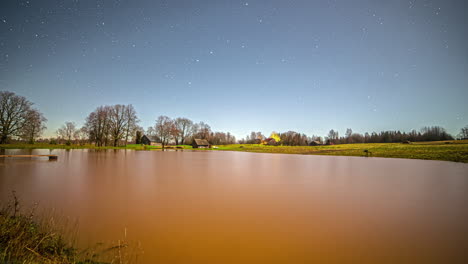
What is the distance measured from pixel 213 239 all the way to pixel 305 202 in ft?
11.5

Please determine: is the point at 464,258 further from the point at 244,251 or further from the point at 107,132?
the point at 107,132

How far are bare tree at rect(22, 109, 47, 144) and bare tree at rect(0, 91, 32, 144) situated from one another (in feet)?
1.27

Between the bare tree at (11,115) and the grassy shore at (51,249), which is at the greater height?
the bare tree at (11,115)

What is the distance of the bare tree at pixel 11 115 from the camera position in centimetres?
3177

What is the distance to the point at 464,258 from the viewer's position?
9.25ft

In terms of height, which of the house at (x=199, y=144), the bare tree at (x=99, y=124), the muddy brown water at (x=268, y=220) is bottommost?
the muddy brown water at (x=268, y=220)

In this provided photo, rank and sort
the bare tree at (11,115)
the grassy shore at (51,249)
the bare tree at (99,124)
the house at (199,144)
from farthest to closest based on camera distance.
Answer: the house at (199,144) < the bare tree at (99,124) < the bare tree at (11,115) < the grassy shore at (51,249)

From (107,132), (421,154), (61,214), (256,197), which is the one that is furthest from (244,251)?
(107,132)

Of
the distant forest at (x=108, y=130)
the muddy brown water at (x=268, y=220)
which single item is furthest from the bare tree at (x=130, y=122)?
the muddy brown water at (x=268, y=220)

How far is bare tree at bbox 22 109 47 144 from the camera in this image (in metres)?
33.8

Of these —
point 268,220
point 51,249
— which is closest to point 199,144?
Result: point 268,220

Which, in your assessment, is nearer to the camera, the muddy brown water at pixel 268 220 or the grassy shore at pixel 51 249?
the grassy shore at pixel 51 249

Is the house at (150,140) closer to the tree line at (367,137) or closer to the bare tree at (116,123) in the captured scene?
the bare tree at (116,123)

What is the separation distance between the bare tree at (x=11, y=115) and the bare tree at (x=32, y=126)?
39 centimetres
